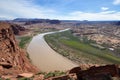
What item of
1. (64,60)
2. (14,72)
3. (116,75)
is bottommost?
(64,60)

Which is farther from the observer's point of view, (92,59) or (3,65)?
(92,59)

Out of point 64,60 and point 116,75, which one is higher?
point 116,75

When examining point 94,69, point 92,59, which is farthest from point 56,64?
point 94,69

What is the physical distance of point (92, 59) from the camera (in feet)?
204

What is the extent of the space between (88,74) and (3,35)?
25033 millimetres

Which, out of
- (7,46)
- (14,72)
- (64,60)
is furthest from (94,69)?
(64,60)

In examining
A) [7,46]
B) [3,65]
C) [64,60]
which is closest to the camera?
[3,65]

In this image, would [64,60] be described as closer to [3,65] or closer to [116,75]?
[3,65]

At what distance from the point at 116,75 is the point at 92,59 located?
40.6 meters

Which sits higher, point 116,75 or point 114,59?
point 116,75

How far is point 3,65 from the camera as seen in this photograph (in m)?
29.4

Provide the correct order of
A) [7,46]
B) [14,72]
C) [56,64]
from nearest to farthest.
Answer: [14,72] < [7,46] < [56,64]

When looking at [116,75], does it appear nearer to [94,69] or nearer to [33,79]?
[94,69]

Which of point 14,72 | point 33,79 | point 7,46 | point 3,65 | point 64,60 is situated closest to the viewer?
point 33,79
